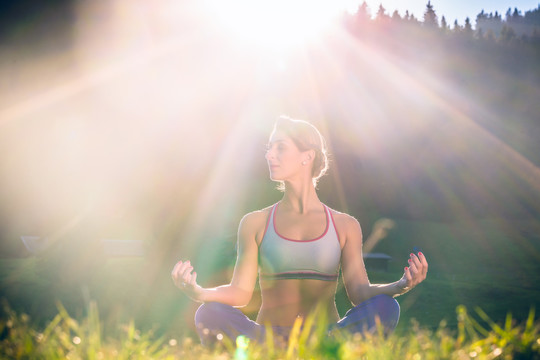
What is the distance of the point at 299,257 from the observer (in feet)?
11.1

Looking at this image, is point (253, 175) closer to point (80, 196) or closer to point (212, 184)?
point (212, 184)

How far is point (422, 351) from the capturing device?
239 cm

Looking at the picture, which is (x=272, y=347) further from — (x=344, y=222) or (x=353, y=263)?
(x=344, y=222)

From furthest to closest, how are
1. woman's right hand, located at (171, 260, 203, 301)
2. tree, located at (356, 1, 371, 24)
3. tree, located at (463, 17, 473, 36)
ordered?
1. tree, located at (463, 17, 473, 36)
2. tree, located at (356, 1, 371, 24)
3. woman's right hand, located at (171, 260, 203, 301)

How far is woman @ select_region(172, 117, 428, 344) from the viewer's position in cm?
312

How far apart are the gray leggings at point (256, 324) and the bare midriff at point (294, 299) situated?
225mm

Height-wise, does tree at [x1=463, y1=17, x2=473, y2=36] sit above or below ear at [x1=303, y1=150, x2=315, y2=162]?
below

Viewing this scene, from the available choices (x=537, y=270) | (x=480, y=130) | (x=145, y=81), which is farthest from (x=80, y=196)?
(x=480, y=130)

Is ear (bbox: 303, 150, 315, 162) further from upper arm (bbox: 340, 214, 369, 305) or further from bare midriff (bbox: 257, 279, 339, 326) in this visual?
bare midriff (bbox: 257, 279, 339, 326)

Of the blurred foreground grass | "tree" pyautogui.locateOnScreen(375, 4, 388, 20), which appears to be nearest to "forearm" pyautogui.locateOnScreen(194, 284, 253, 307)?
the blurred foreground grass

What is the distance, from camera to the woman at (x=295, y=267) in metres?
3.12

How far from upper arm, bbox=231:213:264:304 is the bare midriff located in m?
0.17

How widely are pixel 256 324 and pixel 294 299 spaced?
13.4 inches

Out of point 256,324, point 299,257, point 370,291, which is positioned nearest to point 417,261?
point 370,291
